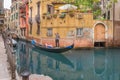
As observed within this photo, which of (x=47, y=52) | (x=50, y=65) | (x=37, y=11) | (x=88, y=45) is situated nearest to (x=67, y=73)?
(x=50, y=65)

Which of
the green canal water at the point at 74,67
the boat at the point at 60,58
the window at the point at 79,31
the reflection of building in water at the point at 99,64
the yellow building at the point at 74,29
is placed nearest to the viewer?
the green canal water at the point at 74,67

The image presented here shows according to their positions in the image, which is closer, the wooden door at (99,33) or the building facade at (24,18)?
the wooden door at (99,33)

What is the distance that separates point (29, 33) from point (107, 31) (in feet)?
42.6

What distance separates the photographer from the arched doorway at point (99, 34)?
26625 millimetres

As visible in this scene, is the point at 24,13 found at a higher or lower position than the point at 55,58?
higher

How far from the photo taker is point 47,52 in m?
22.4

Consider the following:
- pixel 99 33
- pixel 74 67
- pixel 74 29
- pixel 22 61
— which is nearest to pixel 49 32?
pixel 74 29

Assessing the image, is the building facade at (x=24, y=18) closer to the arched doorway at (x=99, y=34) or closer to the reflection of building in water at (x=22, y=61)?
the arched doorway at (x=99, y=34)

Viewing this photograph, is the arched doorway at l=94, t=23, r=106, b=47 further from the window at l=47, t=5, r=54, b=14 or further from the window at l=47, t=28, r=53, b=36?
the window at l=47, t=5, r=54, b=14

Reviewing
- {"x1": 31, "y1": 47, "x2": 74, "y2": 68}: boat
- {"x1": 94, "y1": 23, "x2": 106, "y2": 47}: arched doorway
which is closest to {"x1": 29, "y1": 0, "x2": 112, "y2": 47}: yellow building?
{"x1": 94, "y1": 23, "x2": 106, "y2": 47}: arched doorway

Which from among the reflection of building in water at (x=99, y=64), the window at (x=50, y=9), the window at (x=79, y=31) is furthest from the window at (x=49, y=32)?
the reflection of building in water at (x=99, y=64)

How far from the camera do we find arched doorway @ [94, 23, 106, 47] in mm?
26625

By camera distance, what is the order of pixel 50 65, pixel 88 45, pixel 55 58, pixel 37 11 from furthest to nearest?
pixel 37 11 → pixel 88 45 → pixel 55 58 → pixel 50 65

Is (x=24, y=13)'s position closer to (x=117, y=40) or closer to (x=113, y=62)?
(x=117, y=40)
